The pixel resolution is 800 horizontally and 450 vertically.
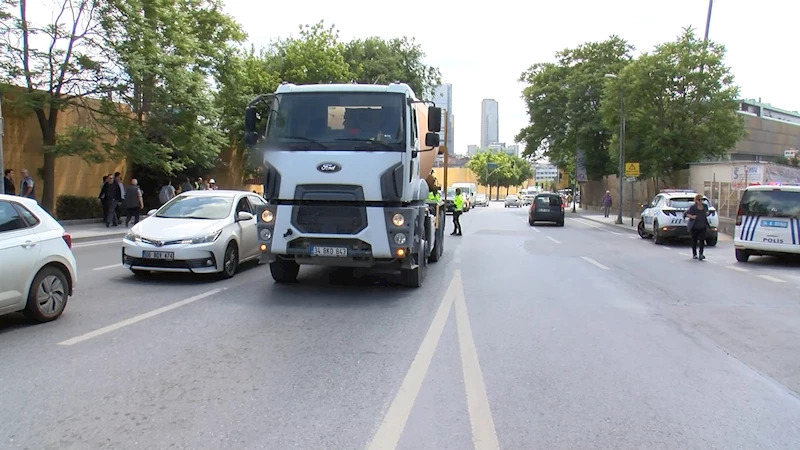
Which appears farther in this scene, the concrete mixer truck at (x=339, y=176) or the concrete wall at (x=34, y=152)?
the concrete wall at (x=34, y=152)

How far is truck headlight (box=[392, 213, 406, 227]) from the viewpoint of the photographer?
30.0ft

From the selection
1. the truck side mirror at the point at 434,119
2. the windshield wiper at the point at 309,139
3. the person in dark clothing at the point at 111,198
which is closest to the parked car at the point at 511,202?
the person in dark clothing at the point at 111,198

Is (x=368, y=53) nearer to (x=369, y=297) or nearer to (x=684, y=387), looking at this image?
(x=369, y=297)

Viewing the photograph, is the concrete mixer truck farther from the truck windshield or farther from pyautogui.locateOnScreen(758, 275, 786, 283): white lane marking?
pyautogui.locateOnScreen(758, 275, 786, 283): white lane marking

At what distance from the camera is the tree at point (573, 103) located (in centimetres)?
4662

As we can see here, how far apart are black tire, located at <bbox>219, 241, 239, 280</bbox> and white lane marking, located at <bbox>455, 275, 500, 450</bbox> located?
463 centimetres

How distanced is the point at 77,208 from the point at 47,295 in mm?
18713

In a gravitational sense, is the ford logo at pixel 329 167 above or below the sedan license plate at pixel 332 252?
above

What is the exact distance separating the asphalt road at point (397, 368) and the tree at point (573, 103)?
124 feet

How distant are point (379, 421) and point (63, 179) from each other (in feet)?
82.8

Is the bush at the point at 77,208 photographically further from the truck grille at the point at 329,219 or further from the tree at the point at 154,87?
the truck grille at the point at 329,219

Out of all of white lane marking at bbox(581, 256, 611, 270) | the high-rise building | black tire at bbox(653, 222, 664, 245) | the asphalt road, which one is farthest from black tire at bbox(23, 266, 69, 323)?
black tire at bbox(653, 222, 664, 245)

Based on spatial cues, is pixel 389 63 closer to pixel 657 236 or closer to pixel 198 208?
pixel 657 236

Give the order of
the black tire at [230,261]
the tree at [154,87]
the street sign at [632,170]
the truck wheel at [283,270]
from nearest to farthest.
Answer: the truck wheel at [283,270], the black tire at [230,261], the tree at [154,87], the street sign at [632,170]
